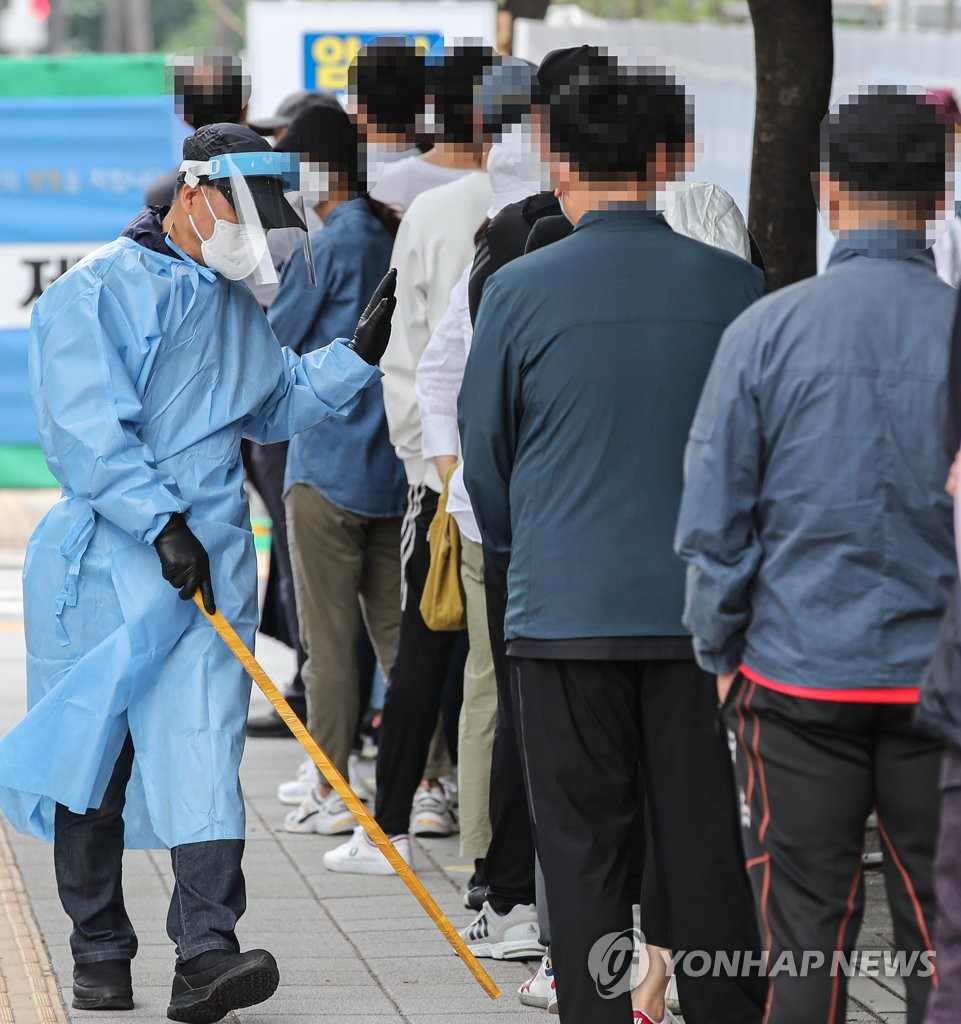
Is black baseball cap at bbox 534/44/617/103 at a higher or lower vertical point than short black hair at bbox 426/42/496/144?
higher

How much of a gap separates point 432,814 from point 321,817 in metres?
0.36

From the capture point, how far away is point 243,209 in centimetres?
440

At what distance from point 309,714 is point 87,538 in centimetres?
188

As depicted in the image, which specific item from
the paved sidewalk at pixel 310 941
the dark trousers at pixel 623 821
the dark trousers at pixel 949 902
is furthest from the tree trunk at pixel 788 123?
the dark trousers at pixel 949 902

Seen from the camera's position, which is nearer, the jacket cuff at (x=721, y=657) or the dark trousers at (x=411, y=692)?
the jacket cuff at (x=721, y=657)

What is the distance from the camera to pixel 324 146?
6.05 meters

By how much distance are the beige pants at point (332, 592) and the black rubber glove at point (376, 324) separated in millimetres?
1322

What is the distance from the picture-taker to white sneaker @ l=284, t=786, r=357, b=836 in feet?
20.4

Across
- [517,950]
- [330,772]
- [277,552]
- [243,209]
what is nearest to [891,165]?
[243,209]

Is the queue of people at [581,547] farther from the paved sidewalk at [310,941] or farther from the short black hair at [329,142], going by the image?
the short black hair at [329,142]

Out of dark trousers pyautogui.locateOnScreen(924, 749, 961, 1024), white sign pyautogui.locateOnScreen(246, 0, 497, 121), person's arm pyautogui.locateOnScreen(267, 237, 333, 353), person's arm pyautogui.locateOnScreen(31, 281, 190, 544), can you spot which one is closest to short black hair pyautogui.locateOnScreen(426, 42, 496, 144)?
person's arm pyautogui.locateOnScreen(267, 237, 333, 353)

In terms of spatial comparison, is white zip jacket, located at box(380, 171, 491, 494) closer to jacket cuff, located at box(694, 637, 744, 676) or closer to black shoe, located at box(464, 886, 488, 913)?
black shoe, located at box(464, 886, 488, 913)

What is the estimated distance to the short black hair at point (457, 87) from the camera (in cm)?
556

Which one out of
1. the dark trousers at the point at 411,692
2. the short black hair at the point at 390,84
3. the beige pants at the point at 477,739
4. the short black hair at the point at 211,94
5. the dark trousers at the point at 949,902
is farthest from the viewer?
the short black hair at the point at 211,94
